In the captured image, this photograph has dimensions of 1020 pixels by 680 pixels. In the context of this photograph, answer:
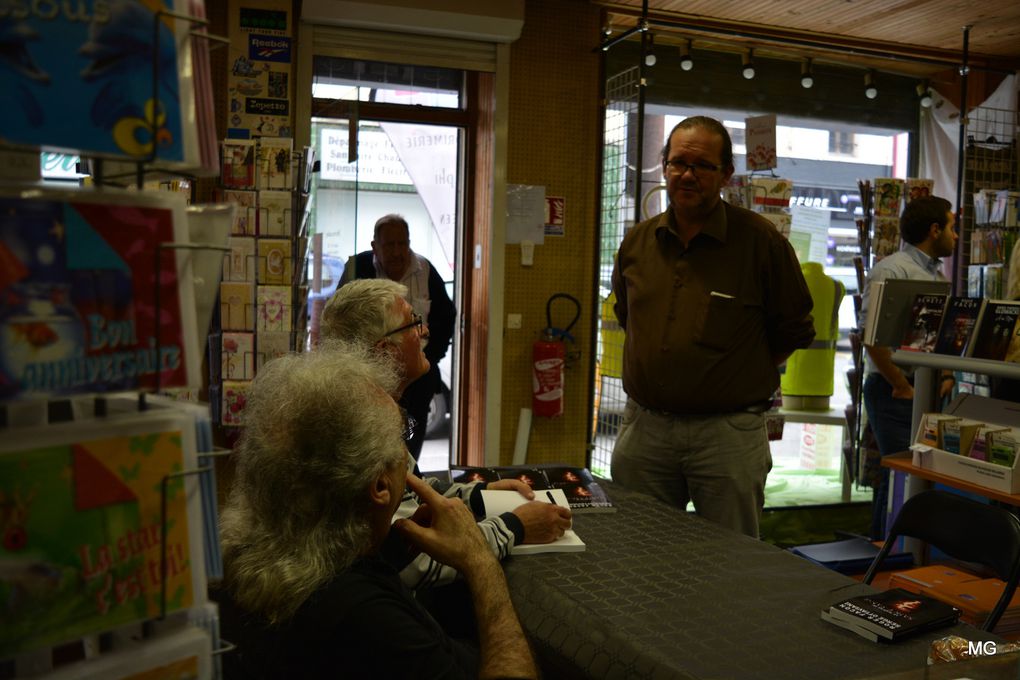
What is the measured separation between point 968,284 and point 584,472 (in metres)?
4.23

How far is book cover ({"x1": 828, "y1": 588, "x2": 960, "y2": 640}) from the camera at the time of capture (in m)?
1.56

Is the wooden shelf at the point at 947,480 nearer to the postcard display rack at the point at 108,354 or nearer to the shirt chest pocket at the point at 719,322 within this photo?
the shirt chest pocket at the point at 719,322

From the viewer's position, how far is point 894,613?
161cm

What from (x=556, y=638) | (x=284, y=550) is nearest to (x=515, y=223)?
Answer: (x=556, y=638)

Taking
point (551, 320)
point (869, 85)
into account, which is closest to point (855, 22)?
point (869, 85)

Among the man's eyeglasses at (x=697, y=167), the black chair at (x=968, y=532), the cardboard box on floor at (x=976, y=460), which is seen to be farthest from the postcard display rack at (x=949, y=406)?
the man's eyeglasses at (x=697, y=167)

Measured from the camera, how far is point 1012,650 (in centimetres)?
144

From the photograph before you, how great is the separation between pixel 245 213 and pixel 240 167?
23 cm

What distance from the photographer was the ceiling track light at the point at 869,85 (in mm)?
5934

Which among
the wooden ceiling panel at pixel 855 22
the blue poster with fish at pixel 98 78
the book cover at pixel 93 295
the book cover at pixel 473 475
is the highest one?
the wooden ceiling panel at pixel 855 22

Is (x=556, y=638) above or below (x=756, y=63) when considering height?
below

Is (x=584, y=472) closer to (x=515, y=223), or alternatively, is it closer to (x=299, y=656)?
(x=299, y=656)

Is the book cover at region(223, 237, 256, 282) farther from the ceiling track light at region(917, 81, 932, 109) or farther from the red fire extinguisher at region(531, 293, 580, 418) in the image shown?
the ceiling track light at region(917, 81, 932, 109)

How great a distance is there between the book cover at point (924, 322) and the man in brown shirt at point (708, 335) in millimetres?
603
